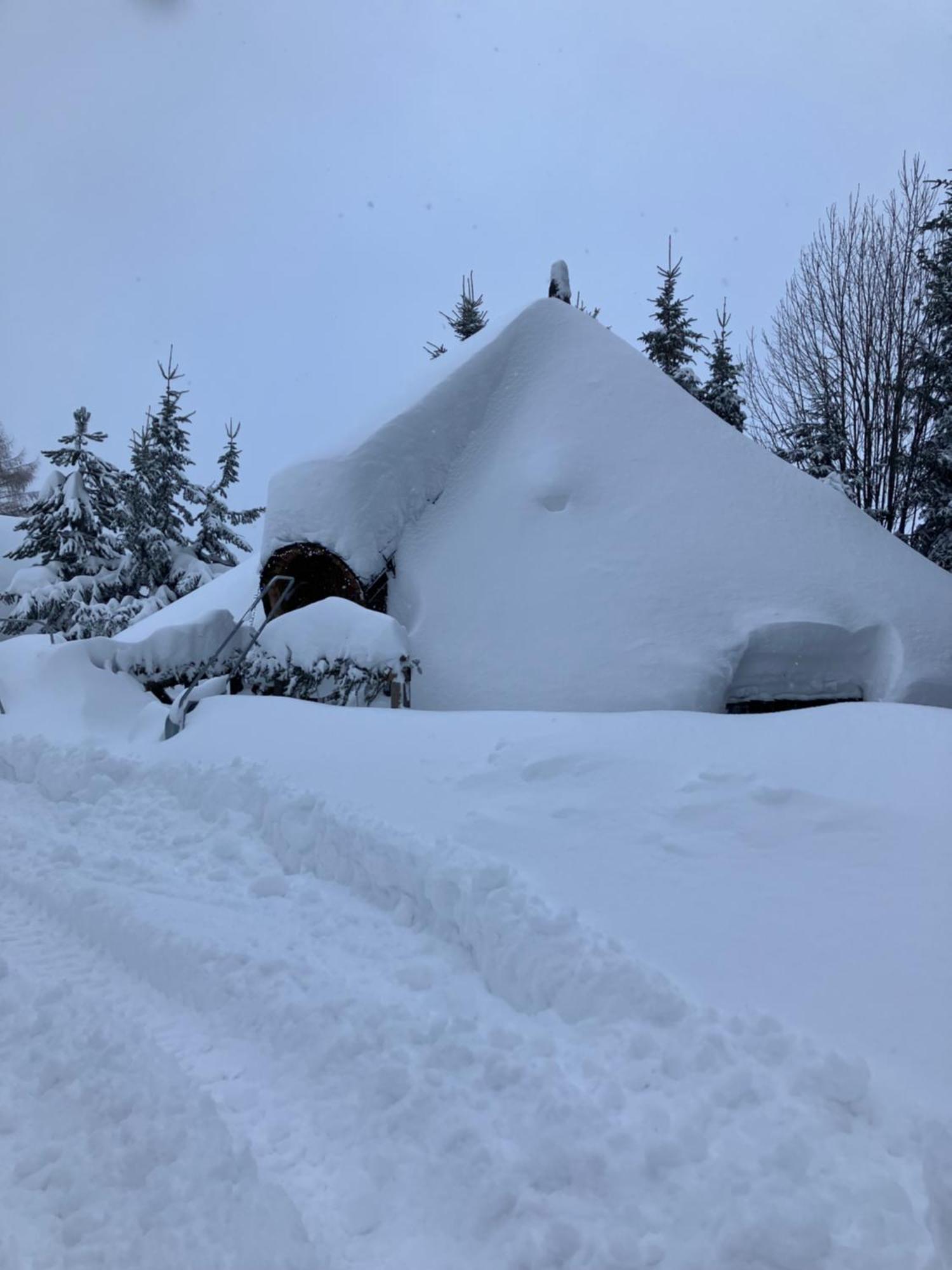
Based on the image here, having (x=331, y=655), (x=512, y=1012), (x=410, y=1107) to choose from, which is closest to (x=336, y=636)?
(x=331, y=655)

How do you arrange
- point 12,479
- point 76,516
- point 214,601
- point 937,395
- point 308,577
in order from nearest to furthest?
point 308,577, point 214,601, point 937,395, point 76,516, point 12,479

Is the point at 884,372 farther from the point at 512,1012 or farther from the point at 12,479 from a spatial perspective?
the point at 12,479

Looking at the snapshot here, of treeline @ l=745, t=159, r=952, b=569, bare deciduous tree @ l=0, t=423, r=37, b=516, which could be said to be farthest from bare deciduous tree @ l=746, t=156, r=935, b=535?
bare deciduous tree @ l=0, t=423, r=37, b=516

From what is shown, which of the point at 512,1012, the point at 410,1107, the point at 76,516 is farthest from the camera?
the point at 76,516

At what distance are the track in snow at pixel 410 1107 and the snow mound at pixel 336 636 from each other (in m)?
3.30

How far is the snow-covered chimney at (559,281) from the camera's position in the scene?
11516 mm

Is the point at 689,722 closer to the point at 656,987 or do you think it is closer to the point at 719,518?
the point at 656,987

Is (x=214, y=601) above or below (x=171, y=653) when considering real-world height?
above

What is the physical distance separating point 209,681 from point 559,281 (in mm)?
7997

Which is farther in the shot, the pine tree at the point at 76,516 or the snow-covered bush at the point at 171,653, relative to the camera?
the pine tree at the point at 76,516

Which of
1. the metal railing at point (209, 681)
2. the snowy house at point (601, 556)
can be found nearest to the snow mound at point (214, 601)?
the snowy house at point (601, 556)

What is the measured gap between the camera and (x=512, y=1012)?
2818 millimetres

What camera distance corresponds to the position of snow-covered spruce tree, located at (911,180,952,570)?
13320mm

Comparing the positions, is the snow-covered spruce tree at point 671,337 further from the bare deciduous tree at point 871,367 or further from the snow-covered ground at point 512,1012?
the snow-covered ground at point 512,1012
